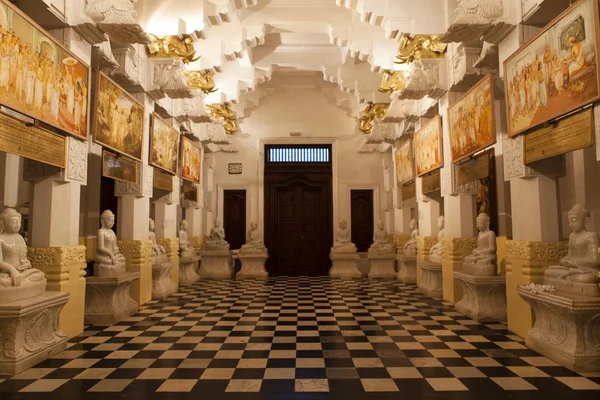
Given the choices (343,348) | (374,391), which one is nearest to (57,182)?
(343,348)

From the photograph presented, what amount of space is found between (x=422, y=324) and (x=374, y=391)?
3286 millimetres

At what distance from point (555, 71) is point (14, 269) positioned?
21.3ft

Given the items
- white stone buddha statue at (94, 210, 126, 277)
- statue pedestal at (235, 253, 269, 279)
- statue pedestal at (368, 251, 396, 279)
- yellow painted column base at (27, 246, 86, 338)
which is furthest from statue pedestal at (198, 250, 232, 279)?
yellow painted column base at (27, 246, 86, 338)

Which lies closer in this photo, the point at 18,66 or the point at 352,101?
the point at 18,66

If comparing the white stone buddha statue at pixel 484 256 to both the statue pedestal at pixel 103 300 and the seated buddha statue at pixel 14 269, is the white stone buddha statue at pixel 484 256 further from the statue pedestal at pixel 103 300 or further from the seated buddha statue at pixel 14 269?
the seated buddha statue at pixel 14 269

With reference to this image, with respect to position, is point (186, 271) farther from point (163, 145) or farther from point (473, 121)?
point (473, 121)

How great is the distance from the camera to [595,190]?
639 centimetres

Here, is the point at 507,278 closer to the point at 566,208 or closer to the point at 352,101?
the point at 566,208

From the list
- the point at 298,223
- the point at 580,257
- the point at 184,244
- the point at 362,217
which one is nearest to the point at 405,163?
the point at 362,217

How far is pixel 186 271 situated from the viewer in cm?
1293

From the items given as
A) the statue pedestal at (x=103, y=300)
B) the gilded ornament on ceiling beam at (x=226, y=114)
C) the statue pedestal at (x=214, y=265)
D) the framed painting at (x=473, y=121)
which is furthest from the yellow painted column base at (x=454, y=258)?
the gilded ornament on ceiling beam at (x=226, y=114)

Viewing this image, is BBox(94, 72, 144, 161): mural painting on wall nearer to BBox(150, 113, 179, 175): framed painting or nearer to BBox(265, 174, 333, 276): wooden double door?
BBox(150, 113, 179, 175): framed painting

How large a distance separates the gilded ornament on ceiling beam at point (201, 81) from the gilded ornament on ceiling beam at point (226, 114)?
2.31 m

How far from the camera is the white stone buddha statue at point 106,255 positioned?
7.40 m
